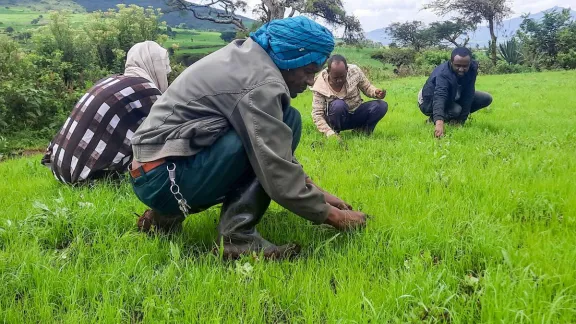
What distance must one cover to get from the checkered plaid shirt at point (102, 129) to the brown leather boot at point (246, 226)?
1450 millimetres

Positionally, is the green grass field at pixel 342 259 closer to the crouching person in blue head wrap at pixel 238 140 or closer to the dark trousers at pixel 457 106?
the crouching person in blue head wrap at pixel 238 140

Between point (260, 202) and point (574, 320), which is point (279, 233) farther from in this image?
point (574, 320)

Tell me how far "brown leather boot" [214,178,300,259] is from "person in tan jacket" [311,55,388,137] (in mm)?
3088

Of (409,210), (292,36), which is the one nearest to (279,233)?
(409,210)

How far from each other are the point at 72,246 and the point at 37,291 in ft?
1.57

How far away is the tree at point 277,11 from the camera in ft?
72.7

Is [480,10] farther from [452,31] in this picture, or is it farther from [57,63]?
[57,63]

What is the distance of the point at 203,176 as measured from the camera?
87.1 inches

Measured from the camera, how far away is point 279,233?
2.66m

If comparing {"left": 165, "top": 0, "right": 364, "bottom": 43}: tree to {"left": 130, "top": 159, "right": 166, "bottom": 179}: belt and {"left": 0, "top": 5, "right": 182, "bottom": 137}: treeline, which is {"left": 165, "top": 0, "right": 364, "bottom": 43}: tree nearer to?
{"left": 0, "top": 5, "right": 182, "bottom": 137}: treeline

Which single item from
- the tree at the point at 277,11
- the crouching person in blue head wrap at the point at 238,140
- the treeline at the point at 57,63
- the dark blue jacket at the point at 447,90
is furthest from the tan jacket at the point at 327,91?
the tree at the point at 277,11

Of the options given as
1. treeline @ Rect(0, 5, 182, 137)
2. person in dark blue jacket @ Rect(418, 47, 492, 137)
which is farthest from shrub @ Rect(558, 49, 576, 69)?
treeline @ Rect(0, 5, 182, 137)

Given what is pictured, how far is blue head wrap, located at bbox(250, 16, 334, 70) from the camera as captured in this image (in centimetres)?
223

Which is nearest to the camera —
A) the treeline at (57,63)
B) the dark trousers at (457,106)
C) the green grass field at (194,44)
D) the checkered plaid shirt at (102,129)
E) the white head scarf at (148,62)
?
the checkered plaid shirt at (102,129)
